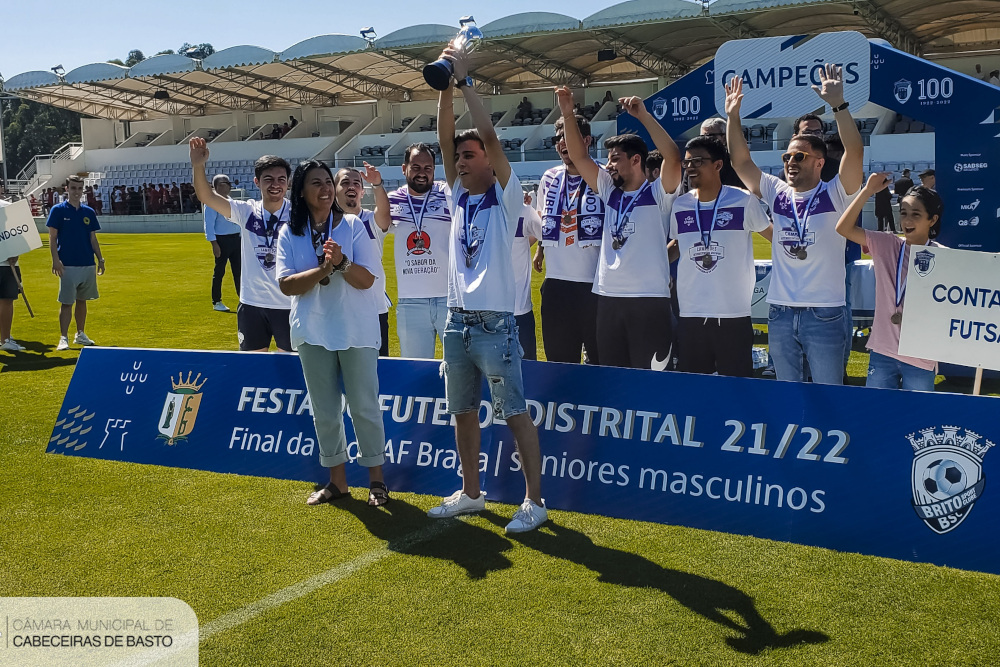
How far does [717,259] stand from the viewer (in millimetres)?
5262

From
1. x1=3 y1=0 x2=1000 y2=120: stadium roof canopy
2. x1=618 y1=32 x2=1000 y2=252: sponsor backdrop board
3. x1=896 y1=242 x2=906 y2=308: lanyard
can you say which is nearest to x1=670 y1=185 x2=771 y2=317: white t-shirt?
x1=896 y1=242 x2=906 y2=308: lanyard

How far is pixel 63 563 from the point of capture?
422 cm

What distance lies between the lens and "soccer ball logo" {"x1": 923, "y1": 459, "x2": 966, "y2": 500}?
162 inches

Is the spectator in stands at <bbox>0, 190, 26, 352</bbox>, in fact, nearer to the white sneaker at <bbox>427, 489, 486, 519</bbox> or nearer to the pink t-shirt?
the white sneaker at <bbox>427, 489, 486, 519</bbox>

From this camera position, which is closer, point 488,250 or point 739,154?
point 488,250

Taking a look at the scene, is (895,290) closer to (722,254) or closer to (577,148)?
(722,254)

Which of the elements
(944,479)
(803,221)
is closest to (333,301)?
(803,221)

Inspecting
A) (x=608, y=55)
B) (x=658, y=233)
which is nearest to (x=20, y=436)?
(x=658, y=233)

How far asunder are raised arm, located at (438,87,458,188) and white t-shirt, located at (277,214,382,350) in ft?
2.04

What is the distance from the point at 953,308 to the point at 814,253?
0.80 metres

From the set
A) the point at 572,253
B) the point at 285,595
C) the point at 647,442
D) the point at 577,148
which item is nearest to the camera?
the point at 285,595

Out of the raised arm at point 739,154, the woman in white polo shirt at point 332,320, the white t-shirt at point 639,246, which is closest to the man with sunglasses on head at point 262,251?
the woman in white polo shirt at point 332,320

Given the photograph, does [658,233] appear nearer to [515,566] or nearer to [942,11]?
[515,566]

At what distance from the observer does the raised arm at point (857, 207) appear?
481 cm
